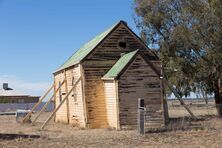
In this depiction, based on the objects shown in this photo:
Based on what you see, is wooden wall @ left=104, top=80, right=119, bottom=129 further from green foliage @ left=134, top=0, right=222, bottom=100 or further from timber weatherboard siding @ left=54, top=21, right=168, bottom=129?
green foliage @ left=134, top=0, right=222, bottom=100

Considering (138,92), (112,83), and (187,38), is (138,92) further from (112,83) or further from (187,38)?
(187,38)

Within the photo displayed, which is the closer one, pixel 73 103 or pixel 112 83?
pixel 112 83

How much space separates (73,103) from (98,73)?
3535 mm

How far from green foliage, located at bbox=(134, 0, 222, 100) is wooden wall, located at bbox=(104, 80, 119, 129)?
29.7ft

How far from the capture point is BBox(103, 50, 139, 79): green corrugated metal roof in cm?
2247

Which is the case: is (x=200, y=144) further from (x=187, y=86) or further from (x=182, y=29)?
(x=187, y=86)

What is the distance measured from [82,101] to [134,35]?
18.0 ft

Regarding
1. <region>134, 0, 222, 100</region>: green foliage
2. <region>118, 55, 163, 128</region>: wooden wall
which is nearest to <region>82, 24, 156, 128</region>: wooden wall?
<region>118, 55, 163, 128</region>: wooden wall

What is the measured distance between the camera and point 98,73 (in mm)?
25125

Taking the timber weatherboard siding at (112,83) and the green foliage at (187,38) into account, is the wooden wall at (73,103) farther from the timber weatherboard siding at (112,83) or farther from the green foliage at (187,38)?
the green foliage at (187,38)

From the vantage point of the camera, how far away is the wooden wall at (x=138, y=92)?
73.0 feet

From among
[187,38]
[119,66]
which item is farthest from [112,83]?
[187,38]

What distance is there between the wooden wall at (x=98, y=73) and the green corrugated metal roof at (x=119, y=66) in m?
0.97

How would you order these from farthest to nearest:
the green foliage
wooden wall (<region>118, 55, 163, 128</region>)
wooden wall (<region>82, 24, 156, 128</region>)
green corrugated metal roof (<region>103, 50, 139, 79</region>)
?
the green foliage < wooden wall (<region>82, 24, 156, 128</region>) < green corrugated metal roof (<region>103, 50, 139, 79</region>) < wooden wall (<region>118, 55, 163, 128</region>)
